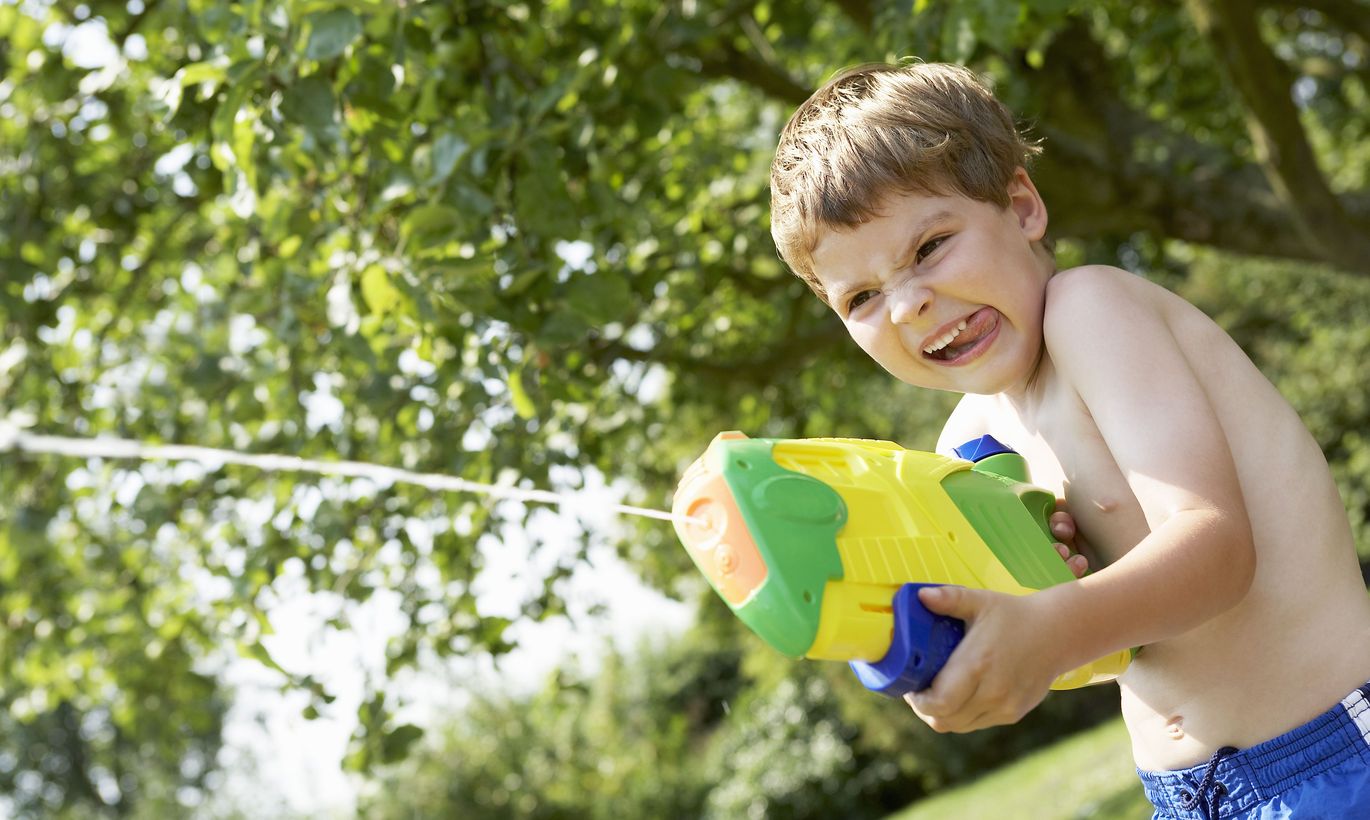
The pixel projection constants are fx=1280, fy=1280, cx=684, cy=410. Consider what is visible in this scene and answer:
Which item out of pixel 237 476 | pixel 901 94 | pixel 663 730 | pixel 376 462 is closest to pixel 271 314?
pixel 376 462

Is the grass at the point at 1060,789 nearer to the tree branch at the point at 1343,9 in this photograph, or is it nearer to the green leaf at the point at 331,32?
the tree branch at the point at 1343,9

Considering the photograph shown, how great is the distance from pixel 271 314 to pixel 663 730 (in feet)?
39.7

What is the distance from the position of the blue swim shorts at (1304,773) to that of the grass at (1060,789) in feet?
17.9

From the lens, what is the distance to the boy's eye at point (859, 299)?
1544 mm

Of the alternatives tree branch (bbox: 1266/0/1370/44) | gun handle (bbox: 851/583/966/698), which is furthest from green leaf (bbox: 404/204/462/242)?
tree branch (bbox: 1266/0/1370/44)

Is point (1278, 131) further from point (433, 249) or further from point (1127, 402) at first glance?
point (1127, 402)

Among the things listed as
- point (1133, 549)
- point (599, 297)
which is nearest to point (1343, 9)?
point (599, 297)

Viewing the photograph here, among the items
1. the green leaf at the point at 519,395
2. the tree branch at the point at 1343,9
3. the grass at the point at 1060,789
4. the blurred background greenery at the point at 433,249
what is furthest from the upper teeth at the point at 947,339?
the grass at the point at 1060,789

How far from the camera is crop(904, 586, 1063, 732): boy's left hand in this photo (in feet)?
3.59

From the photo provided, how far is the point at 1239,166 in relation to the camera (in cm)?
566

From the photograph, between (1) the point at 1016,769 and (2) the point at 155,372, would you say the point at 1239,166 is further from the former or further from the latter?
(1) the point at 1016,769

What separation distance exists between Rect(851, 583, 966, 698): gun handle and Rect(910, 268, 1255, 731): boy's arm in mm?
12

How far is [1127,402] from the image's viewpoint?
134cm

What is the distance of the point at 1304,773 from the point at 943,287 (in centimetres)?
67
